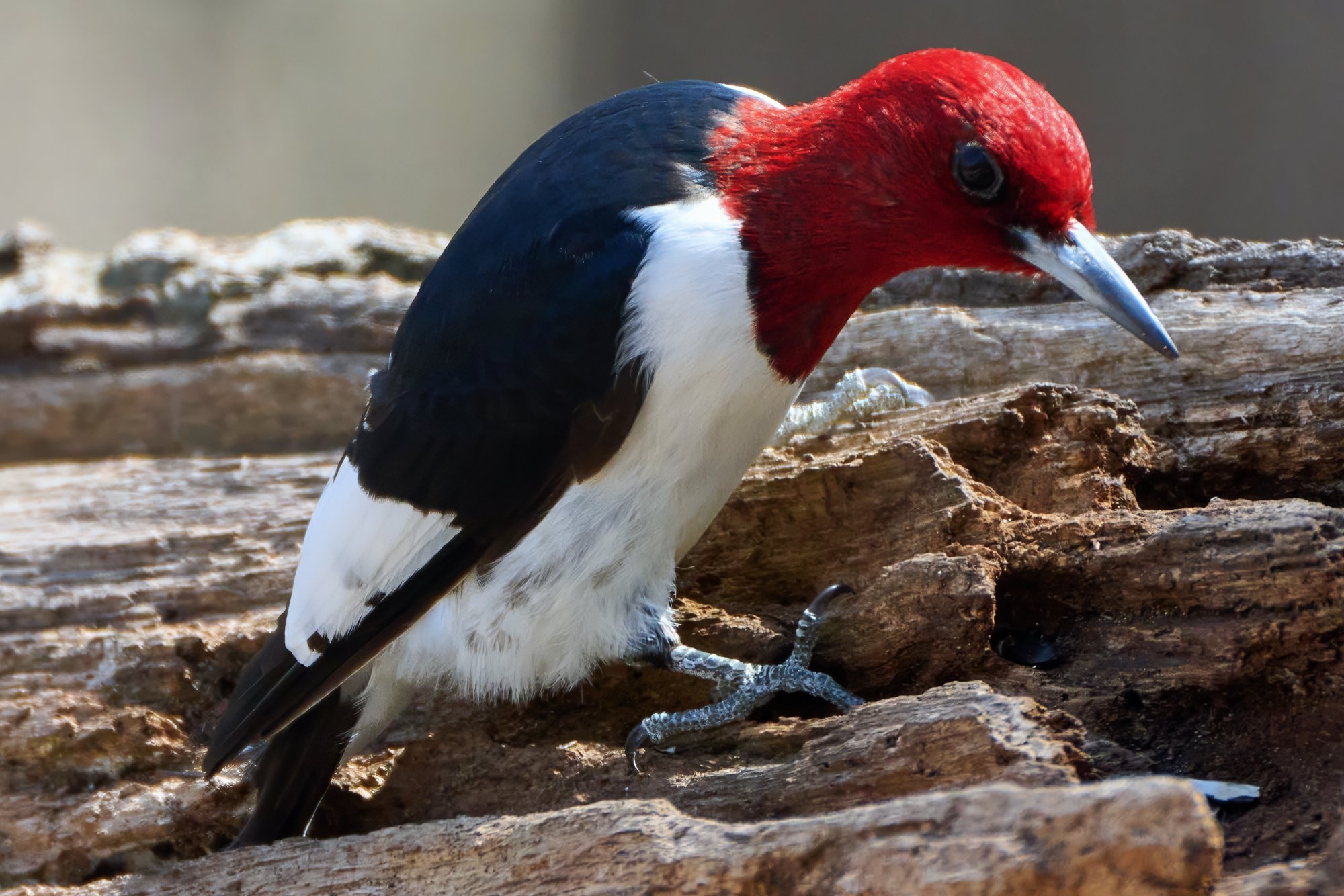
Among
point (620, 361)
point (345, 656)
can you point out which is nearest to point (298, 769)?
point (345, 656)

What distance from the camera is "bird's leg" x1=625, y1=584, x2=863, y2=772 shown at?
4.90 feet

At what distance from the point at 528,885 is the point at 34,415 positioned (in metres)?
1.81

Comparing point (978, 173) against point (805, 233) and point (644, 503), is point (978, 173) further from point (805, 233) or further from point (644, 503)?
point (644, 503)

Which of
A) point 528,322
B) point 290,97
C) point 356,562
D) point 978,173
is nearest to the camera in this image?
point 978,173

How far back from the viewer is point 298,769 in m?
1.56

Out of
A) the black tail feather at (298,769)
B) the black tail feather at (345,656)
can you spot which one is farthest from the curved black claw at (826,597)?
the black tail feather at (298,769)

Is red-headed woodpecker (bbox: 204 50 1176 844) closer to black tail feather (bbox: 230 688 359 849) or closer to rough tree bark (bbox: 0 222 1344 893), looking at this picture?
black tail feather (bbox: 230 688 359 849)

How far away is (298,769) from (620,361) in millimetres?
719

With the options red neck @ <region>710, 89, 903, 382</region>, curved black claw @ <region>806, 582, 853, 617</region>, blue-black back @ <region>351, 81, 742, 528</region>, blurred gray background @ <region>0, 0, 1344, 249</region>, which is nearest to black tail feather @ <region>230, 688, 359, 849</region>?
blue-black back @ <region>351, 81, 742, 528</region>

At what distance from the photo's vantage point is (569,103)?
488cm

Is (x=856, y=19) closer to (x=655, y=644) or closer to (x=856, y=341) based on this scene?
(x=856, y=341)

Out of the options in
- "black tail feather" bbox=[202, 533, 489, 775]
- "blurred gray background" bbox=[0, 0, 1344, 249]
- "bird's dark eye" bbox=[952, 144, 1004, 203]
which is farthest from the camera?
"blurred gray background" bbox=[0, 0, 1344, 249]

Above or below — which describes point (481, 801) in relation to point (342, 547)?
below

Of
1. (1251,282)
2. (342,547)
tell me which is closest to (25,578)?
(342,547)
